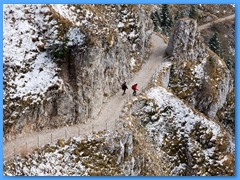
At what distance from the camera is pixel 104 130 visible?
46.5m

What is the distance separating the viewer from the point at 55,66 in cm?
4844

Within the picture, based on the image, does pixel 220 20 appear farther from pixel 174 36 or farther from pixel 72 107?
pixel 72 107

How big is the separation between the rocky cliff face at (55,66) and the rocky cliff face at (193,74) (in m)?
18.4

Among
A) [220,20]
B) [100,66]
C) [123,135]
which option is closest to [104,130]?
[123,135]

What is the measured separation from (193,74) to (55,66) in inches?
1208

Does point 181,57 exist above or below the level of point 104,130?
above

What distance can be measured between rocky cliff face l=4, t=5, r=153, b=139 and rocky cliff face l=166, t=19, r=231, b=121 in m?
18.4

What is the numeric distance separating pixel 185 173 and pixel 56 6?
79.7ft

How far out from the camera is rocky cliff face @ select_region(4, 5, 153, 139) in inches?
1774

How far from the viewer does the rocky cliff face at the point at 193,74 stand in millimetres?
70812

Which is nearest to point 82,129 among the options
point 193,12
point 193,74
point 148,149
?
point 148,149

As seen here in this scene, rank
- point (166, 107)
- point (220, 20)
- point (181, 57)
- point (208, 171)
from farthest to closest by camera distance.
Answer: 1. point (220, 20)
2. point (181, 57)
3. point (166, 107)
4. point (208, 171)

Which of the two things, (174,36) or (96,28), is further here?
(174,36)

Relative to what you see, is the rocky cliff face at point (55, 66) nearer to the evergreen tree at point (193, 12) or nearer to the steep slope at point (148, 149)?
the steep slope at point (148, 149)
